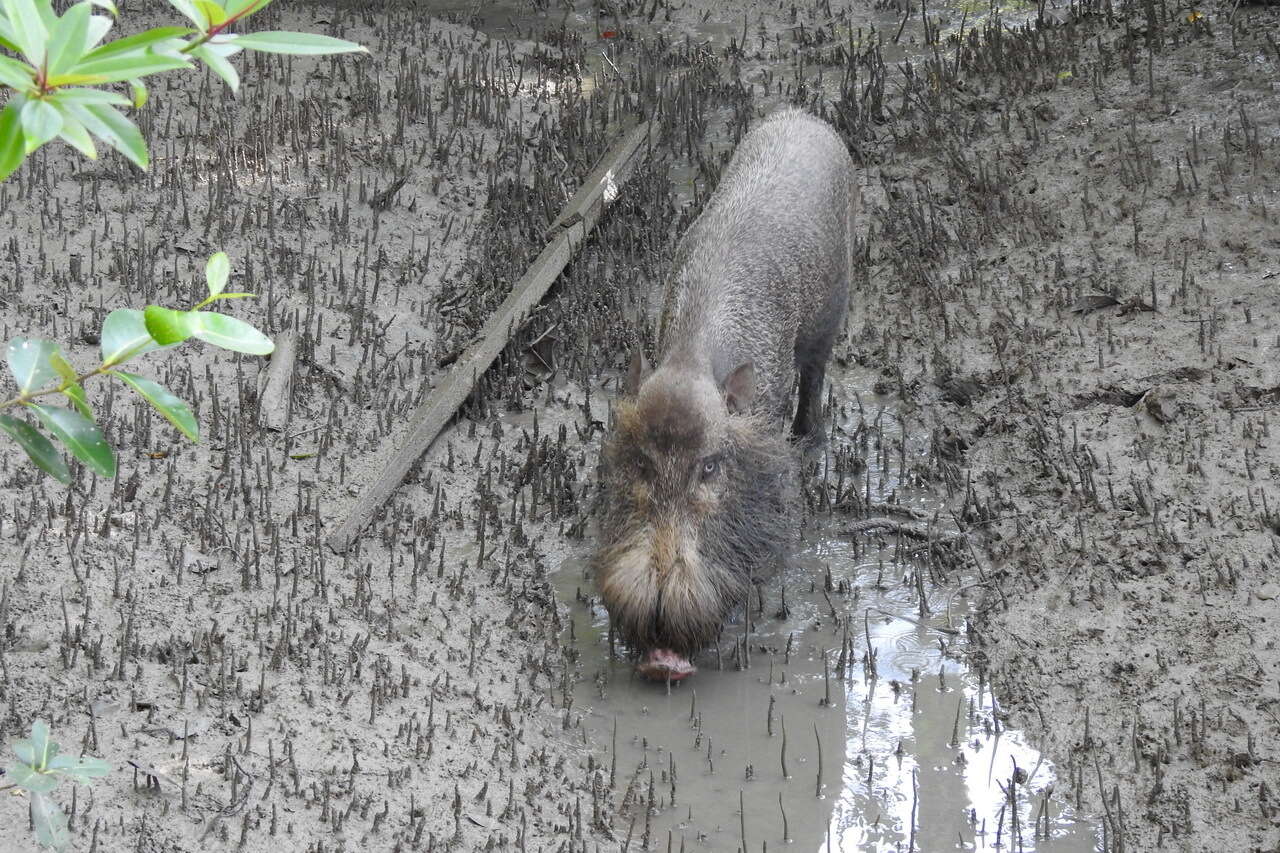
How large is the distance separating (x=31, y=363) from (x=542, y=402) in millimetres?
6161

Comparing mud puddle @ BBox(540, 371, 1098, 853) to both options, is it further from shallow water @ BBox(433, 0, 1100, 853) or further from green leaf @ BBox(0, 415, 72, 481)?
green leaf @ BBox(0, 415, 72, 481)

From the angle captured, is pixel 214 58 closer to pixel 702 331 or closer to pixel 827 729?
pixel 827 729

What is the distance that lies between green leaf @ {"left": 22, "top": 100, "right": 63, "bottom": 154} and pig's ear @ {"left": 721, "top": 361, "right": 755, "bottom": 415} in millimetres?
4658

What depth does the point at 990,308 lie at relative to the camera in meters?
8.35

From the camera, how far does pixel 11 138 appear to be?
160cm

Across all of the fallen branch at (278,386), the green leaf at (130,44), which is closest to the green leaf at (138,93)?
the green leaf at (130,44)

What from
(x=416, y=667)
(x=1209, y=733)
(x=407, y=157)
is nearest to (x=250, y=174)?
(x=407, y=157)

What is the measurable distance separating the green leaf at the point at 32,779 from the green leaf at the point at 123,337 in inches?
27.8

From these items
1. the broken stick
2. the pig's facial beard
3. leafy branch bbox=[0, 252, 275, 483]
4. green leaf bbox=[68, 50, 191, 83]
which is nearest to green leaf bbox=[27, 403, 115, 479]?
leafy branch bbox=[0, 252, 275, 483]

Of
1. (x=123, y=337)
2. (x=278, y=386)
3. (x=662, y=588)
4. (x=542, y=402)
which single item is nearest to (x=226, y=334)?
(x=123, y=337)

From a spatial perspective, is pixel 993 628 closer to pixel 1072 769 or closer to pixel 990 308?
pixel 1072 769

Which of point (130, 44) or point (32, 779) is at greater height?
point (130, 44)

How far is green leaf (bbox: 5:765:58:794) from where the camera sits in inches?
83.0

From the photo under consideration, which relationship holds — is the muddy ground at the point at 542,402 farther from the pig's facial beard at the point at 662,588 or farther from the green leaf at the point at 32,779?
the green leaf at the point at 32,779
